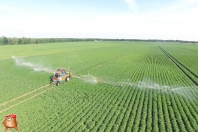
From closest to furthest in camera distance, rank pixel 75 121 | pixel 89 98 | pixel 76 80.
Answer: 1. pixel 75 121
2. pixel 89 98
3. pixel 76 80

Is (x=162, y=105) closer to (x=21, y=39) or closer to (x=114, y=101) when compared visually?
(x=114, y=101)

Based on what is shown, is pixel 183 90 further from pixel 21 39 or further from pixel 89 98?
pixel 21 39

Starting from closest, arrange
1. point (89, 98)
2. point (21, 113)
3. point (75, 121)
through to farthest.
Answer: point (75, 121) → point (21, 113) → point (89, 98)

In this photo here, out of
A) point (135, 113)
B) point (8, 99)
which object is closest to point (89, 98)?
point (135, 113)

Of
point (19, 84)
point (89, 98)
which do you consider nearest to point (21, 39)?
point (19, 84)

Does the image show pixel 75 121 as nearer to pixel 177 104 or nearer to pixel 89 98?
pixel 89 98

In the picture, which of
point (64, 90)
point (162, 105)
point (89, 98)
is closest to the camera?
point (162, 105)

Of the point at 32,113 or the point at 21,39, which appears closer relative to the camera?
the point at 32,113

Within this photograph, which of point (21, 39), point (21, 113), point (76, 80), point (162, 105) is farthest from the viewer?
point (21, 39)

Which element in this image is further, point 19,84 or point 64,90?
point 19,84
